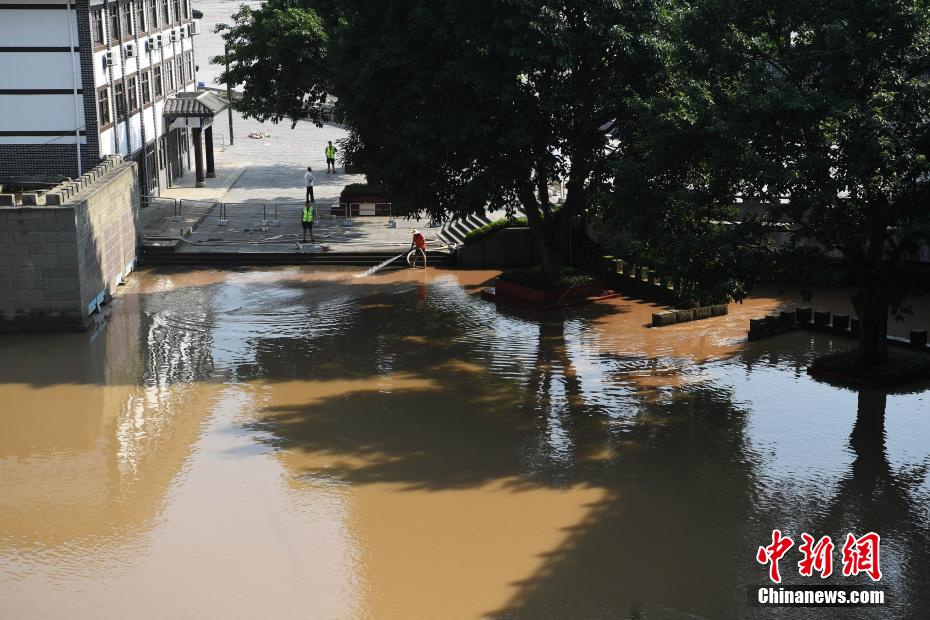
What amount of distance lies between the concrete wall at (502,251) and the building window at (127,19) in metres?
15.7

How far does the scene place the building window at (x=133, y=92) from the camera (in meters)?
41.0

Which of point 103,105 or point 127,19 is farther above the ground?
point 127,19

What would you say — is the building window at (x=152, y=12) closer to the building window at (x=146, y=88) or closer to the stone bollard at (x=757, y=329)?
the building window at (x=146, y=88)

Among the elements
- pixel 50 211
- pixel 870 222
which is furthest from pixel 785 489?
pixel 50 211

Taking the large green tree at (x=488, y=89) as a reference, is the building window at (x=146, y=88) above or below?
above

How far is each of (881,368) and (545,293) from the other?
9892 mm

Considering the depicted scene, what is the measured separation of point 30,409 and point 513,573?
12012mm

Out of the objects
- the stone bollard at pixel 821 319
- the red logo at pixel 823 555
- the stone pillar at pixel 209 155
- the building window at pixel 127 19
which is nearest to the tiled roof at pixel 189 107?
the stone pillar at pixel 209 155

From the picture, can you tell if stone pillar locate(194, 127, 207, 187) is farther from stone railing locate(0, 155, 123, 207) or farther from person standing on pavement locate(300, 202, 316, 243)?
stone railing locate(0, 155, 123, 207)

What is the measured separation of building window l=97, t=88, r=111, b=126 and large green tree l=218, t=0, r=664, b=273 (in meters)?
10.8

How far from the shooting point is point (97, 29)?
3719 cm

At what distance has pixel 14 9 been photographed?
1372 inches

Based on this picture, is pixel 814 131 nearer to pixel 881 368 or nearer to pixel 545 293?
pixel 881 368

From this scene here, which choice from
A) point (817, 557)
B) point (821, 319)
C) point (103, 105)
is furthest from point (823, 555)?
point (103, 105)
